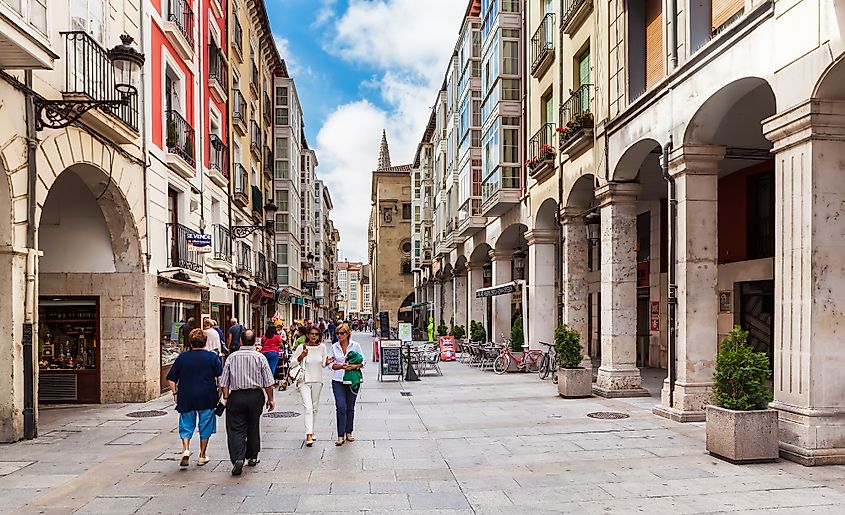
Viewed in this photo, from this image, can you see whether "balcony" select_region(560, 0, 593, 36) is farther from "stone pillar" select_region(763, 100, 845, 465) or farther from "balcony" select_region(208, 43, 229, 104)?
"balcony" select_region(208, 43, 229, 104)

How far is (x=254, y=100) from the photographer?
1288 inches

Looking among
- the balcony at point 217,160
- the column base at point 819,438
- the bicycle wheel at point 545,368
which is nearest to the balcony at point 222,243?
the balcony at point 217,160

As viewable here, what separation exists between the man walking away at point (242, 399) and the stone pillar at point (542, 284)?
14.2 metres

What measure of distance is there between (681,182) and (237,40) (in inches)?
833

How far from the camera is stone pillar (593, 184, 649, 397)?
15.0 meters

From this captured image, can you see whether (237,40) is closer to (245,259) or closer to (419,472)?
(245,259)

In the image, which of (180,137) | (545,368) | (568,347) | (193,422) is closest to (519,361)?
(545,368)

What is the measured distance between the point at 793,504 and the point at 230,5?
25.5m

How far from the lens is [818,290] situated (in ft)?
28.5

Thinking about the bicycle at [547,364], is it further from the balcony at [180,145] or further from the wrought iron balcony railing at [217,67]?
the wrought iron balcony railing at [217,67]

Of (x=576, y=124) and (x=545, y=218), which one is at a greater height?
(x=576, y=124)

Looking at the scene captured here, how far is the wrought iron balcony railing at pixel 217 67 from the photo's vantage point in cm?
2244

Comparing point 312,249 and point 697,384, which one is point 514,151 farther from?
point 312,249

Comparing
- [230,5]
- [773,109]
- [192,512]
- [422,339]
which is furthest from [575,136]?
[422,339]
